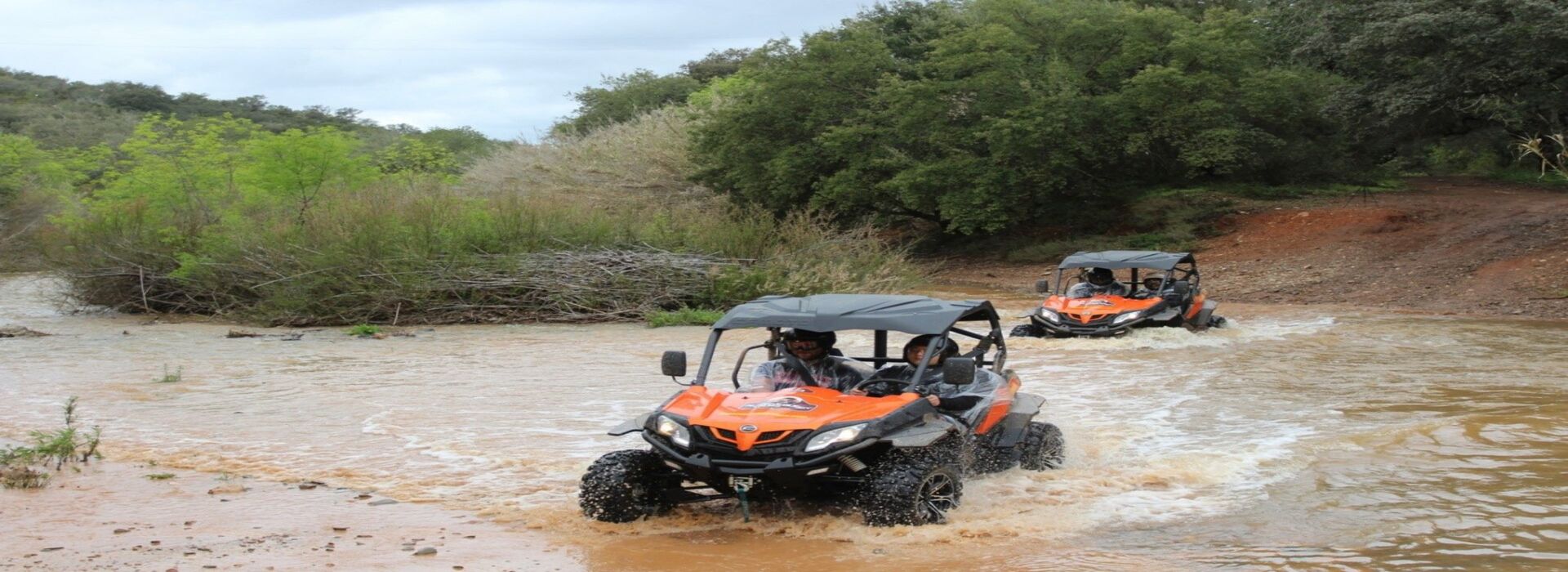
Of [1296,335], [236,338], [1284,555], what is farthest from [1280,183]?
[1284,555]

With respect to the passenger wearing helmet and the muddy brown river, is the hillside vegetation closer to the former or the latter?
the muddy brown river

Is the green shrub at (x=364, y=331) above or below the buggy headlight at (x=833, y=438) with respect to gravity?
below

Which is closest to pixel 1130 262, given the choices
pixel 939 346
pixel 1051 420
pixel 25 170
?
pixel 1051 420

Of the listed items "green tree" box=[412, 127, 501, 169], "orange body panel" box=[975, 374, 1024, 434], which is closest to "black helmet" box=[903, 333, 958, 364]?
"orange body panel" box=[975, 374, 1024, 434]

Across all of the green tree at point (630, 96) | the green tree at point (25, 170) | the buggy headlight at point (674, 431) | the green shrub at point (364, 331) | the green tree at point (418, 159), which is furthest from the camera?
the green tree at point (630, 96)

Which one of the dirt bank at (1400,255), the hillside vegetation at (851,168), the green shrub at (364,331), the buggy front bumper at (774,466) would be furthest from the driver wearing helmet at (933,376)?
the dirt bank at (1400,255)

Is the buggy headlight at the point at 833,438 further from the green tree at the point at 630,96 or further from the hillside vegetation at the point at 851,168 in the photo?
the green tree at the point at 630,96

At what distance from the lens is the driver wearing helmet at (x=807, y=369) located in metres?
8.76

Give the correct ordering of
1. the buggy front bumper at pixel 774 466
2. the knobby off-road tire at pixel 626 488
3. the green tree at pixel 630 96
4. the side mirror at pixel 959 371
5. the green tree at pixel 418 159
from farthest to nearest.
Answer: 1. the green tree at pixel 630 96
2. the green tree at pixel 418 159
3. the side mirror at pixel 959 371
4. the knobby off-road tire at pixel 626 488
5. the buggy front bumper at pixel 774 466

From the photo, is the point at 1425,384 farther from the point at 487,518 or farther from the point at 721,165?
the point at 721,165

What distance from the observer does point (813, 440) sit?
300 inches

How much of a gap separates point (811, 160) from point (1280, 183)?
486 inches

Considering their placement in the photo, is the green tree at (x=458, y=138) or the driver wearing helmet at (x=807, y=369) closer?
the driver wearing helmet at (x=807, y=369)

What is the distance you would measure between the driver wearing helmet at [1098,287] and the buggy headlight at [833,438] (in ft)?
40.7
